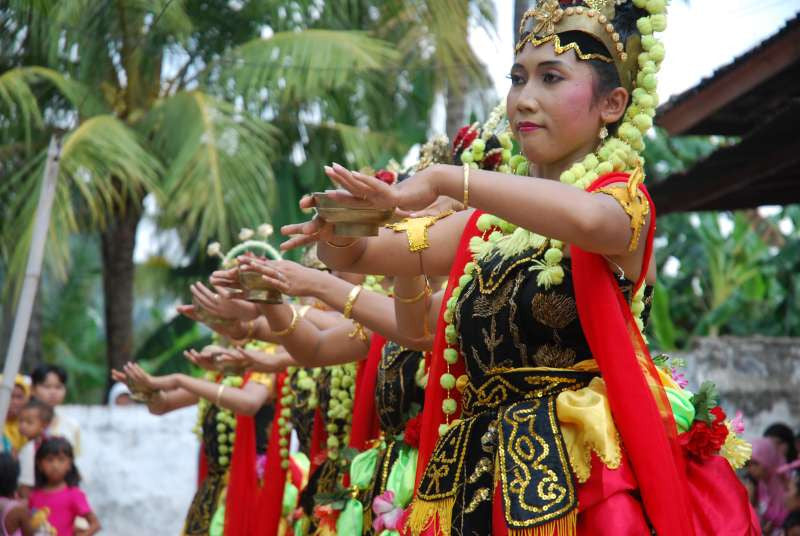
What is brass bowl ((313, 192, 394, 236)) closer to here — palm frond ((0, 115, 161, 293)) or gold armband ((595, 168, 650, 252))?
gold armband ((595, 168, 650, 252))

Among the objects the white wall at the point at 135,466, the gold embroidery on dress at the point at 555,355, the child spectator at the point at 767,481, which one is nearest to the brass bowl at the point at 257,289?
the gold embroidery on dress at the point at 555,355

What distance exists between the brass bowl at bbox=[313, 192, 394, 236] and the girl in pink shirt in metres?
5.11

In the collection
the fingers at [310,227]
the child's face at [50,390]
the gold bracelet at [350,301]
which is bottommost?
the child's face at [50,390]

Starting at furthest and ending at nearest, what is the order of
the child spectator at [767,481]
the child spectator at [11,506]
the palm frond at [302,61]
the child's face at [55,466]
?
the palm frond at [302,61] → the child's face at [55,466] → the child spectator at [767,481] → the child spectator at [11,506]

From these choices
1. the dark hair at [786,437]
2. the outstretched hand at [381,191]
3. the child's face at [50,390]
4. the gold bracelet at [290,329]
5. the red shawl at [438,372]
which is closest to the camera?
the outstretched hand at [381,191]

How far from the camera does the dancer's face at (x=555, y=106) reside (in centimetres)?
297

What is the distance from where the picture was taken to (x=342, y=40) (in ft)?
35.7

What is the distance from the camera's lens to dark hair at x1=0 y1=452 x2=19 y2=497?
6508 millimetres

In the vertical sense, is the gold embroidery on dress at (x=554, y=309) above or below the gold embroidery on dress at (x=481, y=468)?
above

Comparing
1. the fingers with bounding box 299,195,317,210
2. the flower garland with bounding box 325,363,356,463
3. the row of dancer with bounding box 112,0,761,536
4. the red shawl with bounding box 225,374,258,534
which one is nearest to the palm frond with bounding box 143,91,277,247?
the red shawl with bounding box 225,374,258,534

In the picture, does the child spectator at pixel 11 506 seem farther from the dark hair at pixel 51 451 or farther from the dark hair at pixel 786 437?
the dark hair at pixel 786 437

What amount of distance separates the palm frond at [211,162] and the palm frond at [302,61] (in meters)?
0.37

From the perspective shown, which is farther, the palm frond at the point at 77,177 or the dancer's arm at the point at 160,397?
the palm frond at the point at 77,177

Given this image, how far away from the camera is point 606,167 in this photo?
294cm
